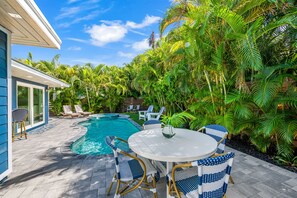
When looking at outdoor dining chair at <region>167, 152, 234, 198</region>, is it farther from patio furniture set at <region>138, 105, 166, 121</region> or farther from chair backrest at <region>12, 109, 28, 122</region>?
patio furniture set at <region>138, 105, 166, 121</region>

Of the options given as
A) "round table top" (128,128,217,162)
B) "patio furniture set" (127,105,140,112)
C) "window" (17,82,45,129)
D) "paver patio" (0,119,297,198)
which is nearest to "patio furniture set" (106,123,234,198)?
"round table top" (128,128,217,162)

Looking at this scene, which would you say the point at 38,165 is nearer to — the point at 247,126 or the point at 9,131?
the point at 9,131

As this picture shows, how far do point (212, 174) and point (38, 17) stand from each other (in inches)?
138

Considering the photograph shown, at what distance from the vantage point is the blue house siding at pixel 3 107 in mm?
3074

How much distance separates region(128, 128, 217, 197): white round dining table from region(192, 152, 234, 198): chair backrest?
1.18ft

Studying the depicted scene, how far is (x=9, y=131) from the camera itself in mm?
3328

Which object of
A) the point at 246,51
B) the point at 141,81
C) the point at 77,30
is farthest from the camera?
the point at 77,30

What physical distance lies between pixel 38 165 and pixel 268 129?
5556mm

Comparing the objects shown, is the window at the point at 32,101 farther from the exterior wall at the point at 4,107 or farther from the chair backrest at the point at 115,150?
the chair backrest at the point at 115,150

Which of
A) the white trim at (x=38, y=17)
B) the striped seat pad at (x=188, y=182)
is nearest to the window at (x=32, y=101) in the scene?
the white trim at (x=38, y=17)

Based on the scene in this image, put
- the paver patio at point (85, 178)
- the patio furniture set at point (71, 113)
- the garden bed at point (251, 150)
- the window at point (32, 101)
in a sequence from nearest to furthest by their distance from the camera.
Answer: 1. the paver patio at point (85, 178)
2. the garden bed at point (251, 150)
3. the window at point (32, 101)
4. the patio furniture set at point (71, 113)

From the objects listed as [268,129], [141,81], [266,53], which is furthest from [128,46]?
[268,129]

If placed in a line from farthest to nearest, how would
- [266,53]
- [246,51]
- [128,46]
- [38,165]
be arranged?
[128,46], [266,53], [38,165], [246,51]

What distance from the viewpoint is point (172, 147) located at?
2373mm
